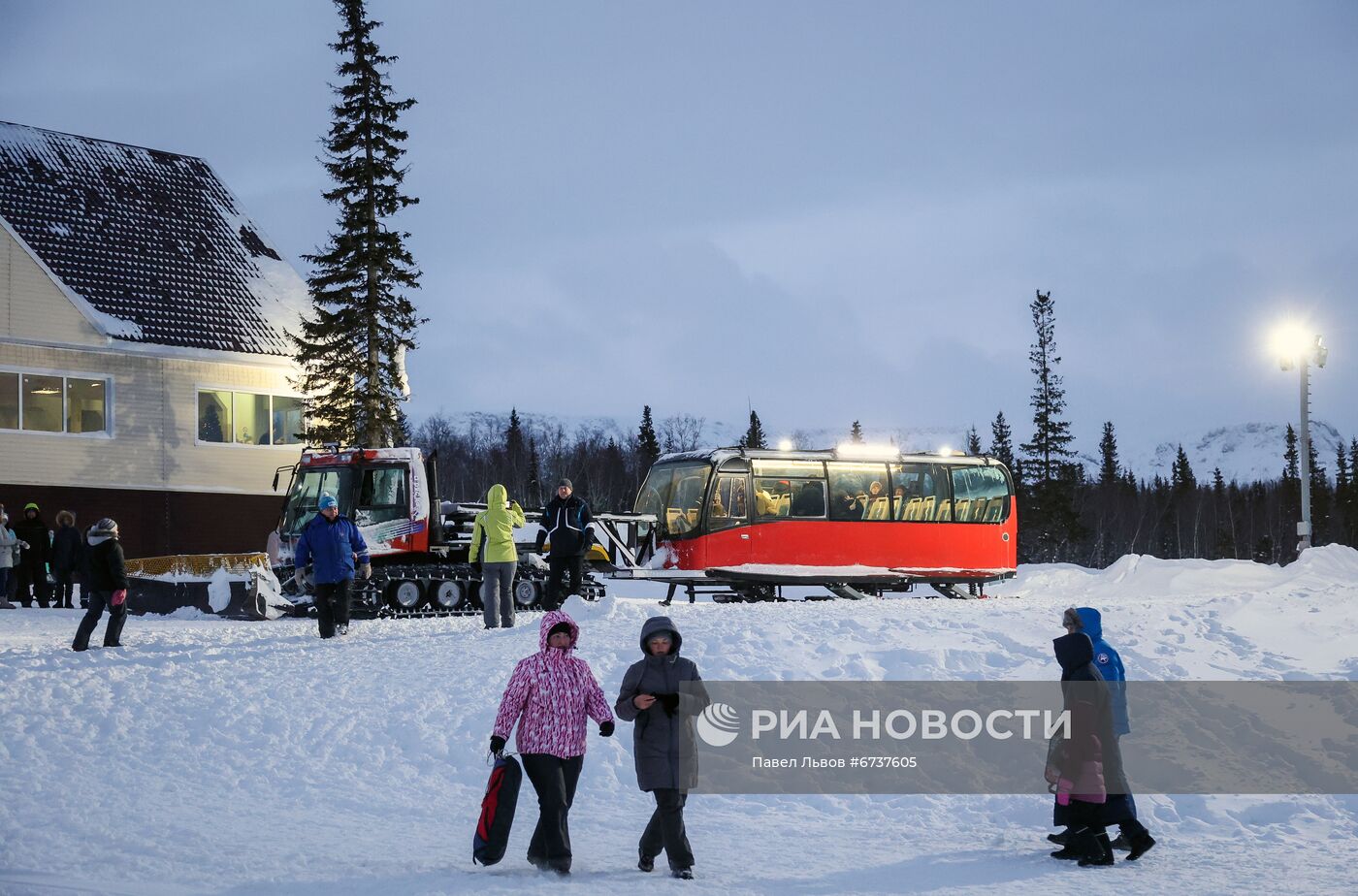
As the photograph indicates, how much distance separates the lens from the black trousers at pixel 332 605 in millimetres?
16391

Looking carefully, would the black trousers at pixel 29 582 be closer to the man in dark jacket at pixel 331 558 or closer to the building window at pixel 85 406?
the building window at pixel 85 406

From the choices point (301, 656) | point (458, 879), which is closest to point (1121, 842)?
point (458, 879)

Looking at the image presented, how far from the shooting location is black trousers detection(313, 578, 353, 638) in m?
16.4

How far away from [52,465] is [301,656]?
56.3ft

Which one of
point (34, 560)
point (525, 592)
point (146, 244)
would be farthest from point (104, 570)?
point (146, 244)

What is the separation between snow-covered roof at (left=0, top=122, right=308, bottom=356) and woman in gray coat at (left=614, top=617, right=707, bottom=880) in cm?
2508

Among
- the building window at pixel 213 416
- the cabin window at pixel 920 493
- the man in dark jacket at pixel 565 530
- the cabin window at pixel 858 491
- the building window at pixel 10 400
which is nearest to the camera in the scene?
the man in dark jacket at pixel 565 530

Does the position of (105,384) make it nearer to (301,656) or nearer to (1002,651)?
(301,656)

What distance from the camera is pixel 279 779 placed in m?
11.0

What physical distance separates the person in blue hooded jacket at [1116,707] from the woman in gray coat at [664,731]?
2686mm

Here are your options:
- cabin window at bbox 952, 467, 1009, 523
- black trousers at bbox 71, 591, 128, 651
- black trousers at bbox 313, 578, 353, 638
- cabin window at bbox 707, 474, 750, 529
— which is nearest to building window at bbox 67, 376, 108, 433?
cabin window at bbox 707, 474, 750, 529

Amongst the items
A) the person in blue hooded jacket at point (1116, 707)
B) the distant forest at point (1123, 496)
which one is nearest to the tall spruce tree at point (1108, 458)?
the distant forest at point (1123, 496)

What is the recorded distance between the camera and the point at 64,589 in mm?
24938

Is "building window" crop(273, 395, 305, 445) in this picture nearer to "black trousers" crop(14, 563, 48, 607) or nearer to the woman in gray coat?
"black trousers" crop(14, 563, 48, 607)
